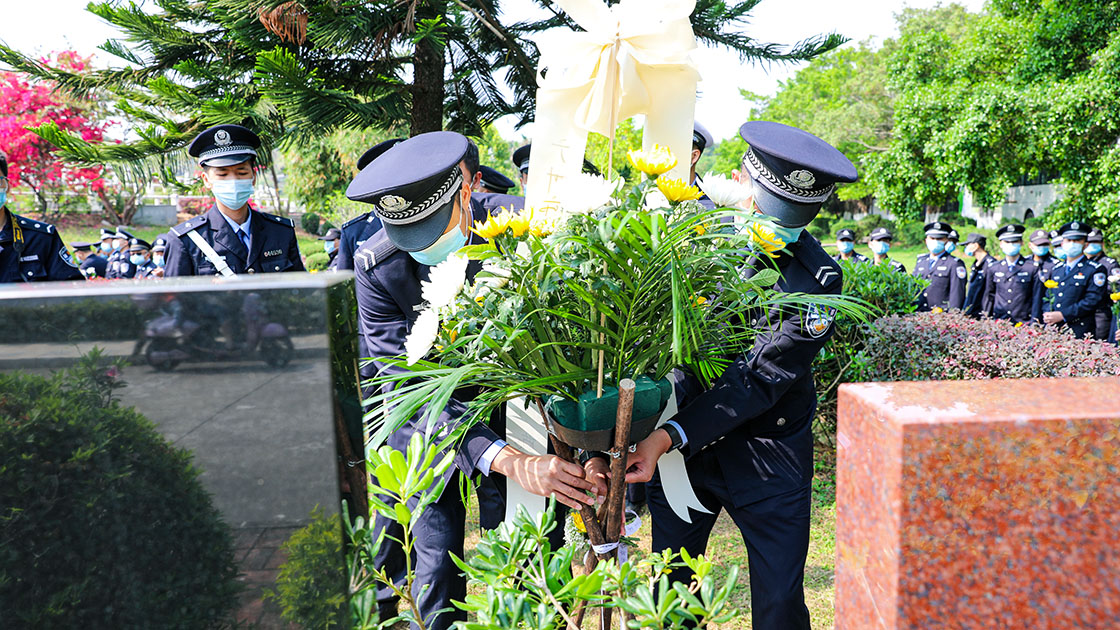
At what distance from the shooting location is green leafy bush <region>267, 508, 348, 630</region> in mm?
1038

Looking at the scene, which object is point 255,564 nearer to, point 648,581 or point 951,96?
point 648,581

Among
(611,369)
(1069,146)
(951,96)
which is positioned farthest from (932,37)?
(611,369)

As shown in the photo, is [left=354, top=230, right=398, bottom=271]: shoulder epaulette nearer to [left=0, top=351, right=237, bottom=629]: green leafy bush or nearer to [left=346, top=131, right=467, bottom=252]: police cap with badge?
[left=346, top=131, right=467, bottom=252]: police cap with badge

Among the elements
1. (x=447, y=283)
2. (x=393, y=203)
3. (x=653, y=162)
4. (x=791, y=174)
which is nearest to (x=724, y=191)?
(x=653, y=162)

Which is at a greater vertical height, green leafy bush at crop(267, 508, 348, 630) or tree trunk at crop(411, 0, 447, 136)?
tree trunk at crop(411, 0, 447, 136)

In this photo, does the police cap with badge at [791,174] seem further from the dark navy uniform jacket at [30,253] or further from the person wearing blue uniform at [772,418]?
the dark navy uniform jacket at [30,253]

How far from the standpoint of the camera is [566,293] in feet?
4.37

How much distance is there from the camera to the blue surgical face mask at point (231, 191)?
422 centimetres

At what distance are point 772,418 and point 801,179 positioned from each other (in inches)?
29.2

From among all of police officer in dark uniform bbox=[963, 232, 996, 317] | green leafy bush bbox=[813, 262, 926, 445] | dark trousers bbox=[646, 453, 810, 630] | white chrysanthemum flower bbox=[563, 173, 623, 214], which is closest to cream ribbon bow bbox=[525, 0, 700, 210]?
white chrysanthemum flower bbox=[563, 173, 623, 214]

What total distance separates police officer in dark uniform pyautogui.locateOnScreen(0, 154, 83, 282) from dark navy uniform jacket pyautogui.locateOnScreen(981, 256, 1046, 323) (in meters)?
9.48

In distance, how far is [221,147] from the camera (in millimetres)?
4242

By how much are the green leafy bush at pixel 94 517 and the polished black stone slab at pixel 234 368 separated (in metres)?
0.02

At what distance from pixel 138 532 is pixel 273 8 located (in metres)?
4.20
